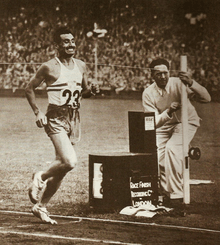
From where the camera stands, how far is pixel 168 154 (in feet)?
22.1

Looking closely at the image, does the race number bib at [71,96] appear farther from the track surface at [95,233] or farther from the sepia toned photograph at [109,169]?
the track surface at [95,233]

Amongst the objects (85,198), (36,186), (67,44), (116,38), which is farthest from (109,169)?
(116,38)

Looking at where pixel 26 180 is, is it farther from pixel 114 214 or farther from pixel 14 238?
pixel 14 238

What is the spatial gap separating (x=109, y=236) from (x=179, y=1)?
9.73 metres

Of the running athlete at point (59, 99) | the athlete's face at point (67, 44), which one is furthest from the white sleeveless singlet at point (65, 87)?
the athlete's face at point (67, 44)

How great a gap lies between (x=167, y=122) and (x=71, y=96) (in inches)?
56.4

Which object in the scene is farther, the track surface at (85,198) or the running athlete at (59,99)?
the running athlete at (59,99)

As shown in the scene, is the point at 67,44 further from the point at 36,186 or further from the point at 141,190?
the point at 141,190

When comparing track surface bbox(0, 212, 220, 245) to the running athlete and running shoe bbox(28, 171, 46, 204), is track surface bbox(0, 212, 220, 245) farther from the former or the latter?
the running athlete

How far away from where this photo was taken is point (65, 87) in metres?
5.99

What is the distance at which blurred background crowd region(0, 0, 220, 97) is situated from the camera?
1830cm

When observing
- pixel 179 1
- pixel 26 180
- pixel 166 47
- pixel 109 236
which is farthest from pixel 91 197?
pixel 166 47

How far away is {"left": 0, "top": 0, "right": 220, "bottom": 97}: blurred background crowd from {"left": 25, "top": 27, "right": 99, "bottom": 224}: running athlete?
452 inches

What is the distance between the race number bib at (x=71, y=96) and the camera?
599 cm
